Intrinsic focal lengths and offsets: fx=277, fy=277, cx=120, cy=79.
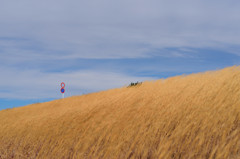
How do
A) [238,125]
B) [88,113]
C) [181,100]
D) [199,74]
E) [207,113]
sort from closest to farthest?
[238,125], [207,113], [181,100], [88,113], [199,74]

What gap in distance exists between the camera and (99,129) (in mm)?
8672

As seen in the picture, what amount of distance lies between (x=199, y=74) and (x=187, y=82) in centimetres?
102

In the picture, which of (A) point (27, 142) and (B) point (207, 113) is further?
(A) point (27, 142)

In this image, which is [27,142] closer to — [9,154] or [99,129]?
[9,154]

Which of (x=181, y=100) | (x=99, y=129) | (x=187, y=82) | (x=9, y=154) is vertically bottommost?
(x=9, y=154)

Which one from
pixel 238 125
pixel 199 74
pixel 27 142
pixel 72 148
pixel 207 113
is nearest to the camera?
pixel 238 125

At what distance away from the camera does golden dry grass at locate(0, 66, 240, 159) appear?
6.67m

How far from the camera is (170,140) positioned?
6.86 m

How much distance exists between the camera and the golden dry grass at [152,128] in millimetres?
6670

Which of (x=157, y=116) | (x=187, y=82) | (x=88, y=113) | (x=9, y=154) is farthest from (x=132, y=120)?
(x=9, y=154)

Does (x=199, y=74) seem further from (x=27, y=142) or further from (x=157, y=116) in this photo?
(x=27, y=142)

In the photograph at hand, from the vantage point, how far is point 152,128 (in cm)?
762

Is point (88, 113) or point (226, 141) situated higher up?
point (88, 113)

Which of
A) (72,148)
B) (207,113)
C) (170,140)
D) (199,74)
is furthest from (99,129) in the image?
(199,74)
